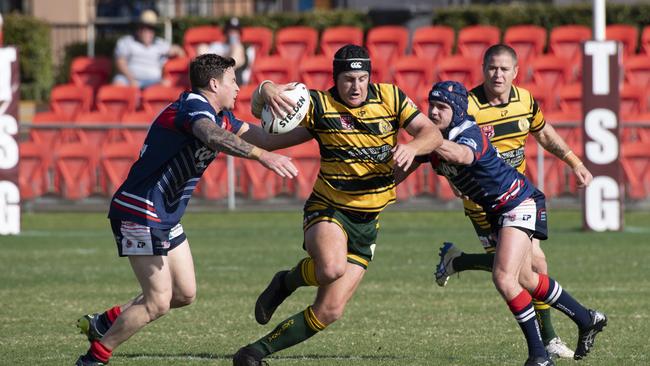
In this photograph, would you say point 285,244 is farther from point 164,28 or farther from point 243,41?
point 164,28

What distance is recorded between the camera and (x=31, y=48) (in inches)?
1117

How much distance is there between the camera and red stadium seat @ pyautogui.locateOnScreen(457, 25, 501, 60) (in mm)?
21812

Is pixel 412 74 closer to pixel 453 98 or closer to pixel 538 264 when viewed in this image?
pixel 538 264

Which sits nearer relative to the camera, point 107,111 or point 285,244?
point 285,244

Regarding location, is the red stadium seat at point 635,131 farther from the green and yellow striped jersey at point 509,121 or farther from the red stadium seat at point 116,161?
the green and yellow striped jersey at point 509,121

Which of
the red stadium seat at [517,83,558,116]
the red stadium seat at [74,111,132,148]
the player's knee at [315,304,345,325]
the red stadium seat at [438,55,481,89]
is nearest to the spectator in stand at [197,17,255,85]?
the red stadium seat at [74,111,132,148]

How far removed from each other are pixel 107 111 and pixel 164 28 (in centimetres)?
523

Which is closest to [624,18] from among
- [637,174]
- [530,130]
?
[637,174]

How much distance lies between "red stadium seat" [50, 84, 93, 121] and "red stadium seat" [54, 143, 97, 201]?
85.1 inches

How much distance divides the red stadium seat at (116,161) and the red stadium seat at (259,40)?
4.08 metres

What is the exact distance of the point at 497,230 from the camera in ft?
27.2

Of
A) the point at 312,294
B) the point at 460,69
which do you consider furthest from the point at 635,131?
the point at 312,294

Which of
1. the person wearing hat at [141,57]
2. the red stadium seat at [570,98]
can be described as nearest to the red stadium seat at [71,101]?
the person wearing hat at [141,57]

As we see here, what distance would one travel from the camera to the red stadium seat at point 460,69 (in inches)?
797
